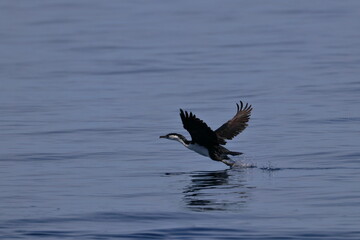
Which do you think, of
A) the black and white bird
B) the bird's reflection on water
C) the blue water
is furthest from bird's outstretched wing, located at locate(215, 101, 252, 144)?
the bird's reflection on water

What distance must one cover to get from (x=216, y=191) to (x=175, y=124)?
22.7 ft

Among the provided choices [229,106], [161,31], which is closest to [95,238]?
[229,106]

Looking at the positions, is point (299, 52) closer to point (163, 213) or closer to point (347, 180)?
point (347, 180)

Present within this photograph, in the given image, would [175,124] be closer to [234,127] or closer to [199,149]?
[234,127]

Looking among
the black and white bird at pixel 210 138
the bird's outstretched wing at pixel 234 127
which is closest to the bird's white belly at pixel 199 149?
the black and white bird at pixel 210 138

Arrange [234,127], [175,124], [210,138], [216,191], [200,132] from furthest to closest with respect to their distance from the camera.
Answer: [175,124] < [234,127] < [210,138] < [200,132] < [216,191]

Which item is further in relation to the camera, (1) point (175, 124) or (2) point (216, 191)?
(1) point (175, 124)

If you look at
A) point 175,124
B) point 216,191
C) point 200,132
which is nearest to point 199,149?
point 200,132

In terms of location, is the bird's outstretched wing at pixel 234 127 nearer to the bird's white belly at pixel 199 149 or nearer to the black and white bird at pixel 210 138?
the black and white bird at pixel 210 138

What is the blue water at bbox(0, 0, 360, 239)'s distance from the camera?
14.1m

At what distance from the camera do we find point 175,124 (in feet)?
74.3

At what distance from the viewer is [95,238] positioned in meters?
13.1

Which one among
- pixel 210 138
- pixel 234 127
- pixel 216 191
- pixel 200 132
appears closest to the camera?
pixel 216 191

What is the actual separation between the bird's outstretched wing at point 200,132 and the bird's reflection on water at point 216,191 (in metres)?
0.57
